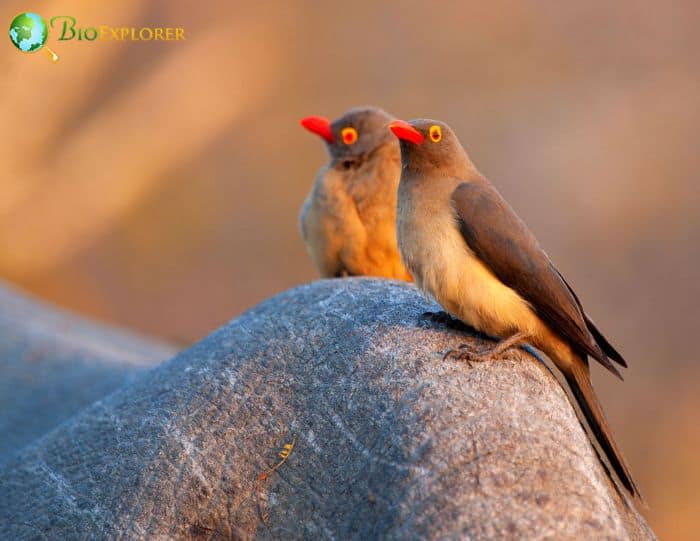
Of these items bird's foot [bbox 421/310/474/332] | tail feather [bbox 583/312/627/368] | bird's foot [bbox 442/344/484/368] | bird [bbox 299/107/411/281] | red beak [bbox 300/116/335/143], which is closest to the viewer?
bird's foot [bbox 442/344/484/368]

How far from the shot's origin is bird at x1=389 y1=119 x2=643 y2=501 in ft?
11.8

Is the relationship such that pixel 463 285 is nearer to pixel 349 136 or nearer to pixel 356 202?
pixel 356 202

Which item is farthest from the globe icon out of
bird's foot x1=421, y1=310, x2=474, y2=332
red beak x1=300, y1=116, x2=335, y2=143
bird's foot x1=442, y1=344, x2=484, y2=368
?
bird's foot x1=442, y1=344, x2=484, y2=368

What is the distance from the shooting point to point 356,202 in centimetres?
559

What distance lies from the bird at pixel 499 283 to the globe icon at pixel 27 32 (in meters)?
4.88

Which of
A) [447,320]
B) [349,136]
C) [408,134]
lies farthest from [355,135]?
[447,320]

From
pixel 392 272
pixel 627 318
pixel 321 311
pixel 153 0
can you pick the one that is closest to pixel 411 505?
pixel 321 311

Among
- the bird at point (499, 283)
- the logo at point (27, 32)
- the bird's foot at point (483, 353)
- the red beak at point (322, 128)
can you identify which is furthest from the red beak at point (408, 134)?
the logo at point (27, 32)

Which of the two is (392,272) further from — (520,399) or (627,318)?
(627,318)

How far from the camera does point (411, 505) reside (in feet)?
9.66

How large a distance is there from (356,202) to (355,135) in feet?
1.55

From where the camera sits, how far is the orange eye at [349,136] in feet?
19.0

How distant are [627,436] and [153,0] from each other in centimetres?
817

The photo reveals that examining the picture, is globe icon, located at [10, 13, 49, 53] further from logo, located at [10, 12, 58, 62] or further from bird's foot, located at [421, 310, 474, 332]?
bird's foot, located at [421, 310, 474, 332]
